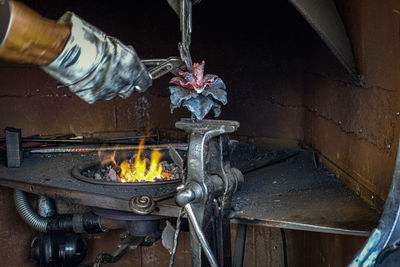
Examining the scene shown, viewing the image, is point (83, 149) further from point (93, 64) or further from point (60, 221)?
point (93, 64)

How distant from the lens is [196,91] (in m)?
1.90

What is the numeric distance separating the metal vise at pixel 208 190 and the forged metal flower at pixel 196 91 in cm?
5

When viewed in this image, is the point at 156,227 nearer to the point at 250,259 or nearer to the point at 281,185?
the point at 281,185

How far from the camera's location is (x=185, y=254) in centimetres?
315

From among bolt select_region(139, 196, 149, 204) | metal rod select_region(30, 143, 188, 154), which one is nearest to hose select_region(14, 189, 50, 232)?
metal rod select_region(30, 143, 188, 154)

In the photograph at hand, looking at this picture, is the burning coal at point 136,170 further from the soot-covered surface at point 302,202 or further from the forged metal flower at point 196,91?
the forged metal flower at point 196,91

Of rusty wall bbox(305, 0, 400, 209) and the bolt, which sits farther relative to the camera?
the bolt

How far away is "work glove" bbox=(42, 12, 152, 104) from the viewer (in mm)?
1398

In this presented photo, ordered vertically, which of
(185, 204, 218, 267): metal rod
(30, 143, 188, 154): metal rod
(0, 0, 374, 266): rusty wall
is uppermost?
(0, 0, 374, 266): rusty wall

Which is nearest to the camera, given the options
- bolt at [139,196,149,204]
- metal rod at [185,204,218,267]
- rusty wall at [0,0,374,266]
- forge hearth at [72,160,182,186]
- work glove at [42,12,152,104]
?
work glove at [42,12,152,104]

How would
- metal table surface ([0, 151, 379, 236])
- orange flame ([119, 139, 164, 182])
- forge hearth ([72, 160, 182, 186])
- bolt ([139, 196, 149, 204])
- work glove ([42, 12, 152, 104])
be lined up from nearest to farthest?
work glove ([42, 12, 152, 104]), metal table surface ([0, 151, 379, 236]), bolt ([139, 196, 149, 204]), forge hearth ([72, 160, 182, 186]), orange flame ([119, 139, 164, 182])

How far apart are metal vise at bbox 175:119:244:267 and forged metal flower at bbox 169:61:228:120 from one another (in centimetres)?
5

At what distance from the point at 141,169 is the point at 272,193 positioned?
31.2 inches

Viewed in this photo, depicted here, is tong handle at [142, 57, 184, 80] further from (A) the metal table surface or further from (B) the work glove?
(A) the metal table surface
